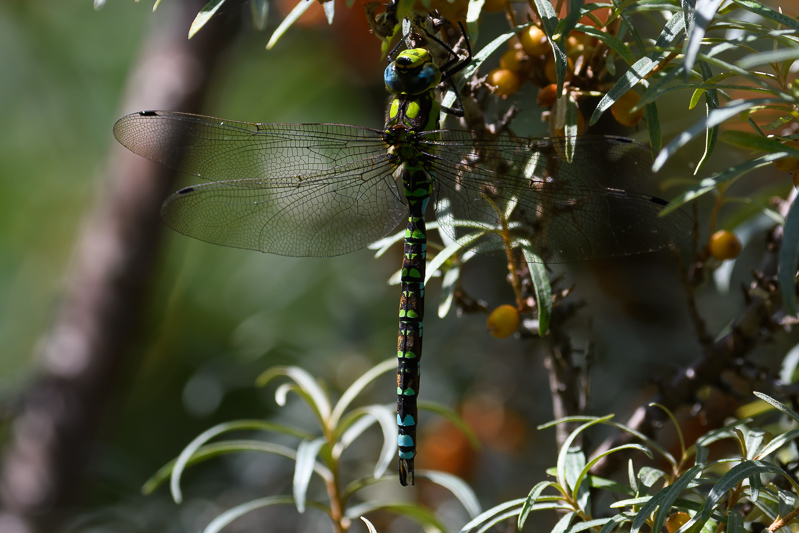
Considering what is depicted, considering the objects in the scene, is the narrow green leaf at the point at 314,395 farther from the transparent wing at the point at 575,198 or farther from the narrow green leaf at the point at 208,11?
the narrow green leaf at the point at 208,11

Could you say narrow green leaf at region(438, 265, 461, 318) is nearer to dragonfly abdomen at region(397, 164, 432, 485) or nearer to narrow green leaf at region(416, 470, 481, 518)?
dragonfly abdomen at region(397, 164, 432, 485)

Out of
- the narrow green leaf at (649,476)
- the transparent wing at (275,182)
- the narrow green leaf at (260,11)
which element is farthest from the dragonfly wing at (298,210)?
the narrow green leaf at (649,476)

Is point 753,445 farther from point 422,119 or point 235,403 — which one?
point 235,403

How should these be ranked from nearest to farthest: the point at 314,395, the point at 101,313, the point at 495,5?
1. the point at 495,5
2. the point at 314,395
3. the point at 101,313

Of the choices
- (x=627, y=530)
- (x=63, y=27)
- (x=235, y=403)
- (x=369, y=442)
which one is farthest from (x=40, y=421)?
(x=63, y=27)

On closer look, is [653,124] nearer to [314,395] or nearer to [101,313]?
[314,395]

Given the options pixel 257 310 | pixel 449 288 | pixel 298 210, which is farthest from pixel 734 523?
pixel 257 310

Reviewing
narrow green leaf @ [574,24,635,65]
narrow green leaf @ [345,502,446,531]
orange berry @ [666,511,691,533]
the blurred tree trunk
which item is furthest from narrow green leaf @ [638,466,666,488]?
the blurred tree trunk
